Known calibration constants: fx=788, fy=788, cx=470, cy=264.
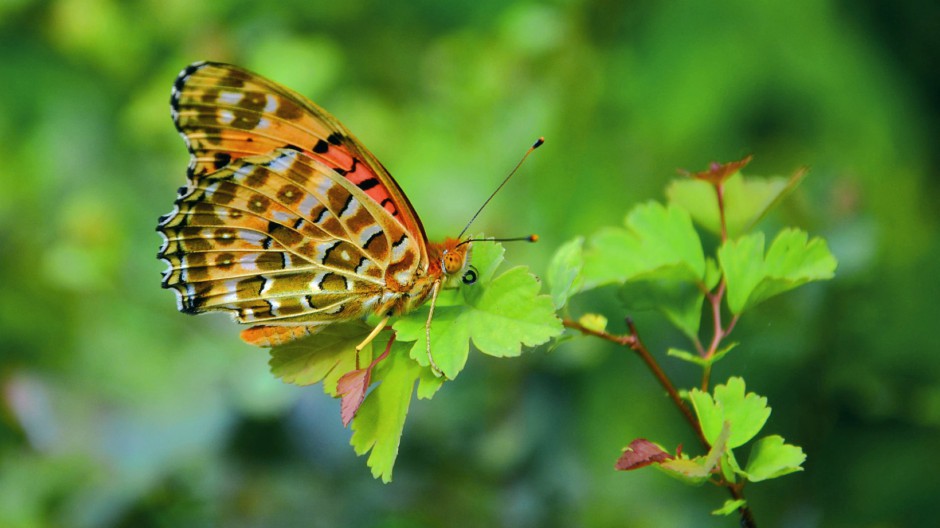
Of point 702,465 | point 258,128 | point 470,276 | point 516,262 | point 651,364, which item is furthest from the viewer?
point 516,262

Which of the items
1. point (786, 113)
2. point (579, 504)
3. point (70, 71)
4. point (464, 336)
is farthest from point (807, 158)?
point (70, 71)

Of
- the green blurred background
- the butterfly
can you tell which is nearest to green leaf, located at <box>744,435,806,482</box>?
the butterfly

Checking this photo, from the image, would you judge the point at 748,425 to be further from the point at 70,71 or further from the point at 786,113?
the point at 70,71

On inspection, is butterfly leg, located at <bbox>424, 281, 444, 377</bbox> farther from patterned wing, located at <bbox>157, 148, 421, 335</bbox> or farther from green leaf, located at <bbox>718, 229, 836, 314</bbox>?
green leaf, located at <bbox>718, 229, 836, 314</bbox>

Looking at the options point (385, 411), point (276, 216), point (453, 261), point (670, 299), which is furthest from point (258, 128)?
point (670, 299)

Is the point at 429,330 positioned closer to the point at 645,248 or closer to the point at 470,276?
the point at 470,276

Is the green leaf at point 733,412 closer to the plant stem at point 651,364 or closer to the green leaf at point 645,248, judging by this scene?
the plant stem at point 651,364
